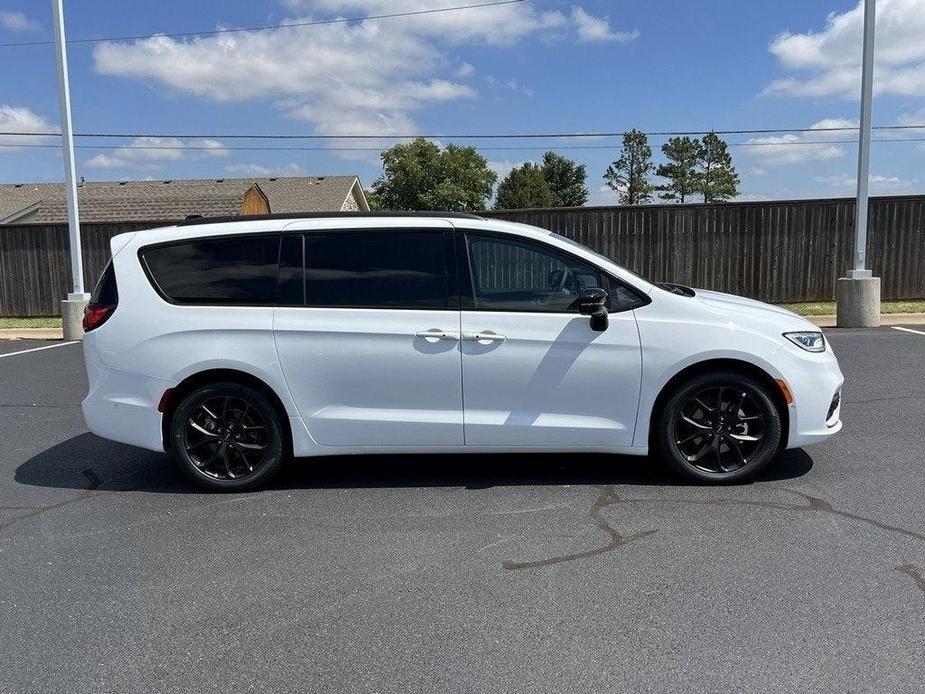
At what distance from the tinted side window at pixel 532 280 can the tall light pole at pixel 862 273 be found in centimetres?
918

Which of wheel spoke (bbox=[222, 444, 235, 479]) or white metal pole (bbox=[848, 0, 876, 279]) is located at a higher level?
white metal pole (bbox=[848, 0, 876, 279])

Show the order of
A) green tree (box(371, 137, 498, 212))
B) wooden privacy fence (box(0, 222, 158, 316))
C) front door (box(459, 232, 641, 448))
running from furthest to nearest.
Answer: green tree (box(371, 137, 498, 212)), wooden privacy fence (box(0, 222, 158, 316)), front door (box(459, 232, 641, 448))

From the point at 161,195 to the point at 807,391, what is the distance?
2753cm

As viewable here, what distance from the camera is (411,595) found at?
11.0 feet

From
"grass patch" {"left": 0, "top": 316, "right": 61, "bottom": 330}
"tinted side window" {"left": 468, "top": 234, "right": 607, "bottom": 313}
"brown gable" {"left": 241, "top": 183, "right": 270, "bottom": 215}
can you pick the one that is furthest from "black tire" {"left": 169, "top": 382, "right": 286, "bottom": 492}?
"brown gable" {"left": 241, "top": 183, "right": 270, "bottom": 215}

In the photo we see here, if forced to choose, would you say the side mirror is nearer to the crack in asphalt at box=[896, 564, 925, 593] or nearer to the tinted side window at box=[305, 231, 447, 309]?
the tinted side window at box=[305, 231, 447, 309]

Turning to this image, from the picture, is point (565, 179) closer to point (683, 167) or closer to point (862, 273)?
point (683, 167)

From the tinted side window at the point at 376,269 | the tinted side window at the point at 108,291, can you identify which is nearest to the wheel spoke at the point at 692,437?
the tinted side window at the point at 376,269

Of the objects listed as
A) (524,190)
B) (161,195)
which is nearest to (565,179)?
(524,190)

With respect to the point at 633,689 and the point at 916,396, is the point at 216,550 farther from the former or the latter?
the point at 916,396

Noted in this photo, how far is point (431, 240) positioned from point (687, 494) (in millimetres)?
2252

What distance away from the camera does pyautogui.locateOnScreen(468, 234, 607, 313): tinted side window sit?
4.62 meters

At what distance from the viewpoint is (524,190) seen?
2771 inches

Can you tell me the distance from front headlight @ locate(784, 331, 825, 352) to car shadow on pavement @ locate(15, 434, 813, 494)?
33.5 inches
